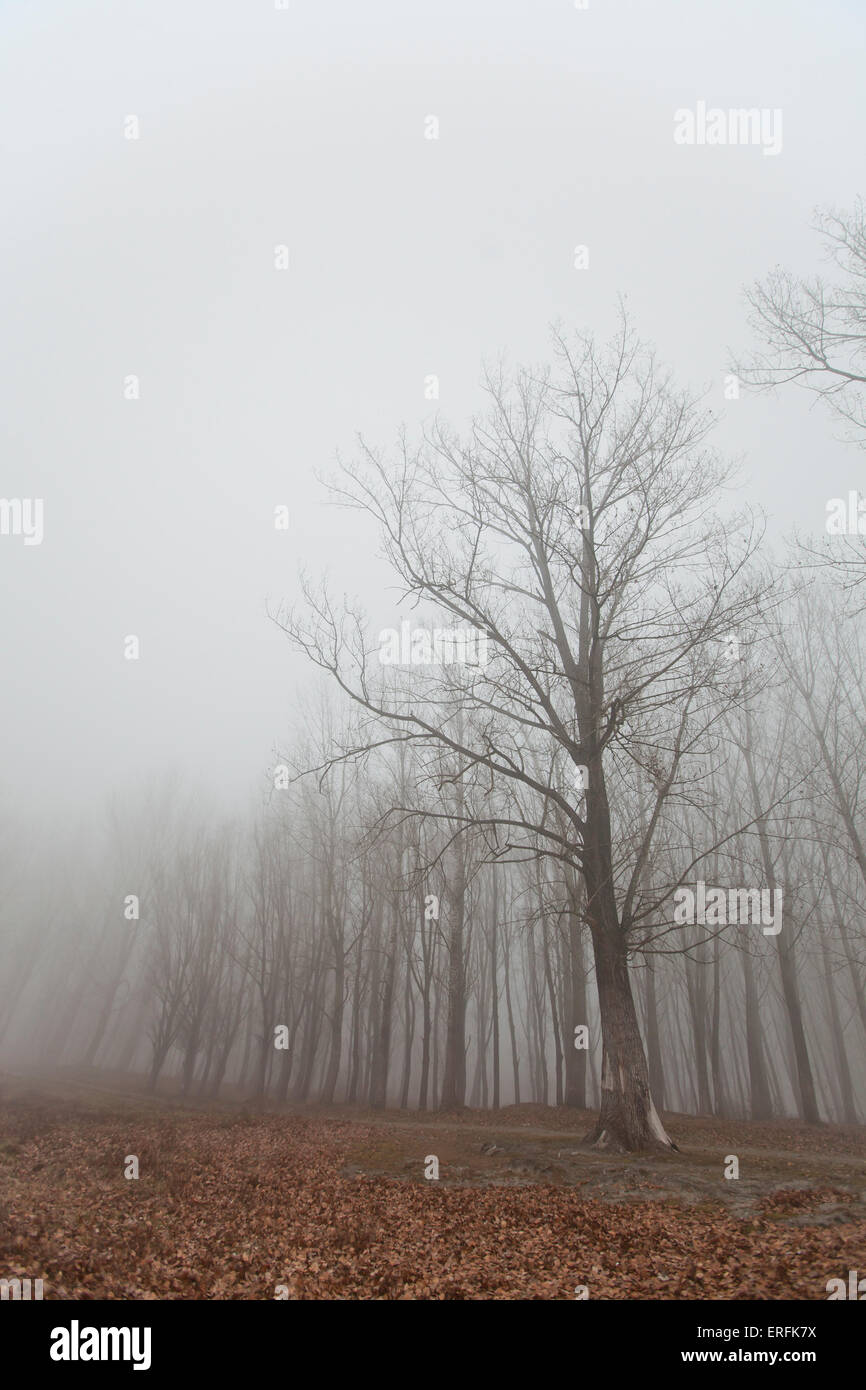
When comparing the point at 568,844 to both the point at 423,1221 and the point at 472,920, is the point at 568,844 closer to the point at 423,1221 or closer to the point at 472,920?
the point at 423,1221

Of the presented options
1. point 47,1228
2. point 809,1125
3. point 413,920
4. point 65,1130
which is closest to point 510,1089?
point 413,920

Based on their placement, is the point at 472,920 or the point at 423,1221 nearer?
the point at 423,1221

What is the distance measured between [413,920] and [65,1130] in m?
13.6

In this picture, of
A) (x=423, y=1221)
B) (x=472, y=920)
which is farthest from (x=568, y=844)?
(x=472, y=920)

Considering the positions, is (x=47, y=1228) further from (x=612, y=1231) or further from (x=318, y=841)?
(x=318, y=841)

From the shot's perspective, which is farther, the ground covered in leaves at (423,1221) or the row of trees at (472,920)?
the row of trees at (472,920)

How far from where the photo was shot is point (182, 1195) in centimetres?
773

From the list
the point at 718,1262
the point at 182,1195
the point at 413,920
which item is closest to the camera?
the point at 718,1262

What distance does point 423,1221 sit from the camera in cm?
636

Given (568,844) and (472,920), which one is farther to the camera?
(472,920)

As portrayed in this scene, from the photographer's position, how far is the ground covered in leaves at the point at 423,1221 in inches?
191

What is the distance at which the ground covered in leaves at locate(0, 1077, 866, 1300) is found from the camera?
486 cm

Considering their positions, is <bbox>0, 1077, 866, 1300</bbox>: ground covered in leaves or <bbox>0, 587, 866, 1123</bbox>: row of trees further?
<bbox>0, 587, 866, 1123</bbox>: row of trees
